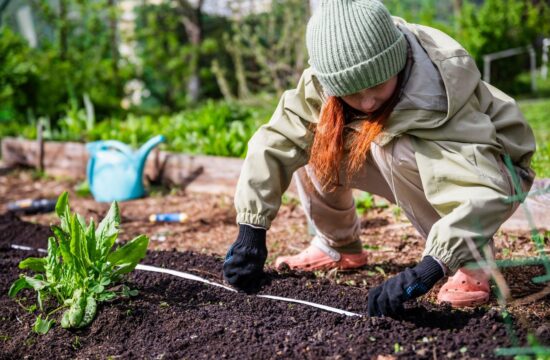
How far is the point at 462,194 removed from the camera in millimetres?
1802

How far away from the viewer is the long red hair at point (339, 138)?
6.62 feet

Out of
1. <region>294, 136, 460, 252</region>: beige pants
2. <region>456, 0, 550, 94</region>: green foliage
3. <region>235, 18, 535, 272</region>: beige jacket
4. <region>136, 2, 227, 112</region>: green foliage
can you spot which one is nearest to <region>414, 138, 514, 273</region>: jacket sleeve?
<region>235, 18, 535, 272</region>: beige jacket

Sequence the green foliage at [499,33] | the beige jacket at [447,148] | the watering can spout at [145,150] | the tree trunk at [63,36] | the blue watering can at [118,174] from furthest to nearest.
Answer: the green foliage at [499,33]
the tree trunk at [63,36]
the blue watering can at [118,174]
the watering can spout at [145,150]
the beige jacket at [447,148]

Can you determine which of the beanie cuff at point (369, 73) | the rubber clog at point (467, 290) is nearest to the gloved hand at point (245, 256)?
the beanie cuff at point (369, 73)

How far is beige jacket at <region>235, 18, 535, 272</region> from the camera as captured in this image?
176 centimetres

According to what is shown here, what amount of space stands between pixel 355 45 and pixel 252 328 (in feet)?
2.90

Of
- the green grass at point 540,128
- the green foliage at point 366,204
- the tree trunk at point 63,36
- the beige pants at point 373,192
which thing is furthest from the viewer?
the tree trunk at point 63,36

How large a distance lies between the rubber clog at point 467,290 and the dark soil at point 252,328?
20 cm

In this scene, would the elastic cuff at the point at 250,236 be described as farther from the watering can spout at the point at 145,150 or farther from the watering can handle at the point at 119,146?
the watering can handle at the point at 119,146

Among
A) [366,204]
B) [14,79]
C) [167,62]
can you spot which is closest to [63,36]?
[14,79]

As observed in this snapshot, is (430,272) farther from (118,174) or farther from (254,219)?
(118,174)

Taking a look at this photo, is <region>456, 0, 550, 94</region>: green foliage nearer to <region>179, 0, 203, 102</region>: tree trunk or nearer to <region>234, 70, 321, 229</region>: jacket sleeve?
<region>179, 0, 203, 102</region>: tree trunk

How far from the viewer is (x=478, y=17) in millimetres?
9039

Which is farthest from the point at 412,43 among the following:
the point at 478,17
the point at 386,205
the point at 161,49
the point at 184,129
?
the point at 478,17
